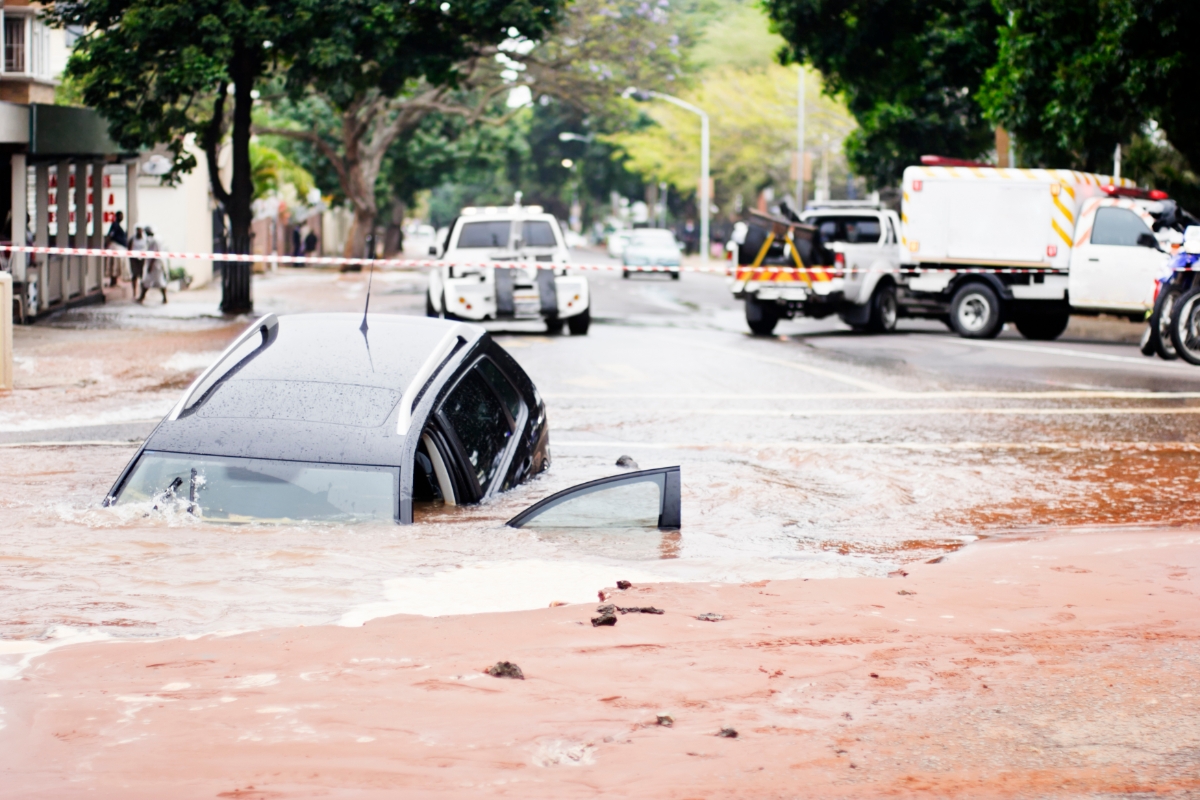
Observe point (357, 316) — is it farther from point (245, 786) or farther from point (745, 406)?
point (745, 406)

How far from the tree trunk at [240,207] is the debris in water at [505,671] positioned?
903 inches

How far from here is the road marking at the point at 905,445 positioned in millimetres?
10992

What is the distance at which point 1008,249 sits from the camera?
2238 cm

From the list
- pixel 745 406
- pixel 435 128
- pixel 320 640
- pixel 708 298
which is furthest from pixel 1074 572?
pixel 435 128

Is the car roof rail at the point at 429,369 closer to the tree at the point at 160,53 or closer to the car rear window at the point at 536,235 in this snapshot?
the car rear window at the point at 536,235

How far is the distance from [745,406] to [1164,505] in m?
5.20

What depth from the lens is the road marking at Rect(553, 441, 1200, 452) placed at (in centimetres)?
1099

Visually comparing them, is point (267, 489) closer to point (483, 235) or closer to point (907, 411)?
point (907, 411)

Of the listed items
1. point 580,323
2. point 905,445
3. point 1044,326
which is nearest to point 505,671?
point 905,445

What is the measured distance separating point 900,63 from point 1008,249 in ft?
34.2

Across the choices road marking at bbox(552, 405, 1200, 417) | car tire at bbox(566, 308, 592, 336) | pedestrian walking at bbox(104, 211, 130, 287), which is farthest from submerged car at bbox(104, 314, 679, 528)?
pedestrian walking at bbox(104, 211, 130, 287)

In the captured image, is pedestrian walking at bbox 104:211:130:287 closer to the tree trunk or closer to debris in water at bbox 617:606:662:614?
the tree trunk

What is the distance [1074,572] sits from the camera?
6766 millimetres

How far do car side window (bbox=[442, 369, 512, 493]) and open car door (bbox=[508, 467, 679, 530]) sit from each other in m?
0.31
